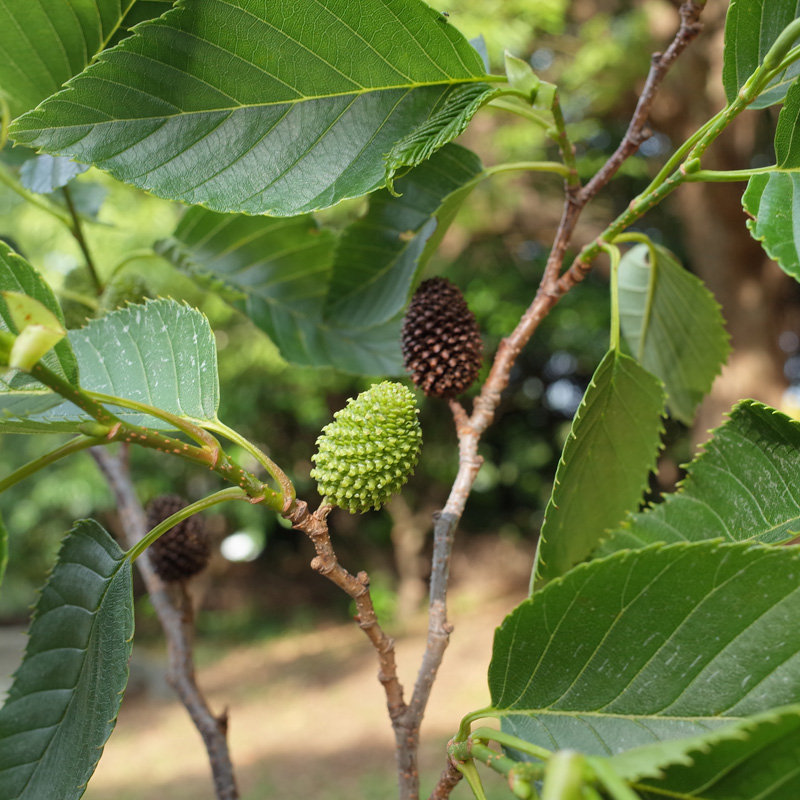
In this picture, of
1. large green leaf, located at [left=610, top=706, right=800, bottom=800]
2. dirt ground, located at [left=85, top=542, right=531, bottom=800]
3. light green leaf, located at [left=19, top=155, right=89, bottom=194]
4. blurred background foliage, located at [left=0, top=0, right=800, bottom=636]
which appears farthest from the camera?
blurred background foliage, located at [left=0, top=0, right=800, bottom=636]

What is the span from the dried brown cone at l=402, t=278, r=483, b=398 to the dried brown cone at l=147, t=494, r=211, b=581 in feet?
1.18

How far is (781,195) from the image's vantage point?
0.53 meters

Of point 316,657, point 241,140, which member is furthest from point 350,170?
point 316,657

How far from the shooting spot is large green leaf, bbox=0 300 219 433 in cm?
58

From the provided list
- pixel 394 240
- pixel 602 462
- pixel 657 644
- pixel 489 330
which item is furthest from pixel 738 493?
pixel 489 330

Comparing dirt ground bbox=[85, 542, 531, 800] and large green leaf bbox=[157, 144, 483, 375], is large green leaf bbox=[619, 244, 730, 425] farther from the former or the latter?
dirt ground bbox=[85, 542, 531, 800]

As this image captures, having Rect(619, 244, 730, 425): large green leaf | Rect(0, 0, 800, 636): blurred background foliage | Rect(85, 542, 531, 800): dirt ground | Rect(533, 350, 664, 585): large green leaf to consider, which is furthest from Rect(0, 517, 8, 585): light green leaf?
Rect(85, 542, 531, 800): dirt ground

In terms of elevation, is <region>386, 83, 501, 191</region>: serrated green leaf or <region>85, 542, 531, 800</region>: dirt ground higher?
<region>85, 542, 531, 800</region>: dirt ground

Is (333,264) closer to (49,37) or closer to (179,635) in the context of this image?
(49,37)

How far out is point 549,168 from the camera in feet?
2.43

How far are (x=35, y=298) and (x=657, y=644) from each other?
1.51 ft

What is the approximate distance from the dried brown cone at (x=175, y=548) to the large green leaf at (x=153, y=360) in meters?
0.28

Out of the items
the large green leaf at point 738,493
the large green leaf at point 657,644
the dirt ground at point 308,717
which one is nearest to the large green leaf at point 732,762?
the large green leaf at point 657,644

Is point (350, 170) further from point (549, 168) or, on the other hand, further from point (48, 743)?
point (48, 743)
